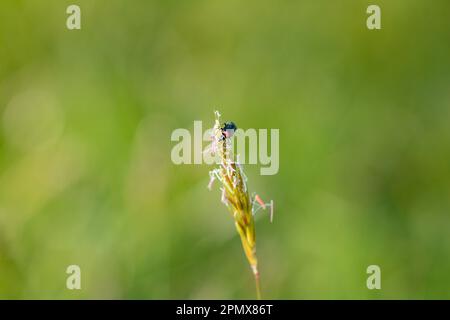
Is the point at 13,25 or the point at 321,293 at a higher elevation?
the point at 13,25

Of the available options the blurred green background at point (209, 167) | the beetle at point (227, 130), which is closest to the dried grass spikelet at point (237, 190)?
the beetle at point (227, 130)

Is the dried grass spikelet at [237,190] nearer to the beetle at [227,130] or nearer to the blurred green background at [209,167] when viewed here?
the beetle at [227,130]

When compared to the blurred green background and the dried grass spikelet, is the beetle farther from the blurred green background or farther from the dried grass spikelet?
the blurred green background

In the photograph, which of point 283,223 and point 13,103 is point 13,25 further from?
point 283,223

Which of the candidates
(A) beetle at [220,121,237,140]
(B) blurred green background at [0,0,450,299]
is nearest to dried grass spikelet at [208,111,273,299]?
(A) beetle at [220,121,237,140]

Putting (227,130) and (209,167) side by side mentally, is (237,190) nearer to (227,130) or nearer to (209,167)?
(227,130)

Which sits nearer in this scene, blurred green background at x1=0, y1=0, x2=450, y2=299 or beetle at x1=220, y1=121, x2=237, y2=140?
beetle at x1=220, y1=121, x2=237, y2=140

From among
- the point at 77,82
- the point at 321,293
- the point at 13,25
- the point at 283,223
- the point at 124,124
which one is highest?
the point at 13,25

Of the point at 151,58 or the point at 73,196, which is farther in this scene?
the point at 151,58
